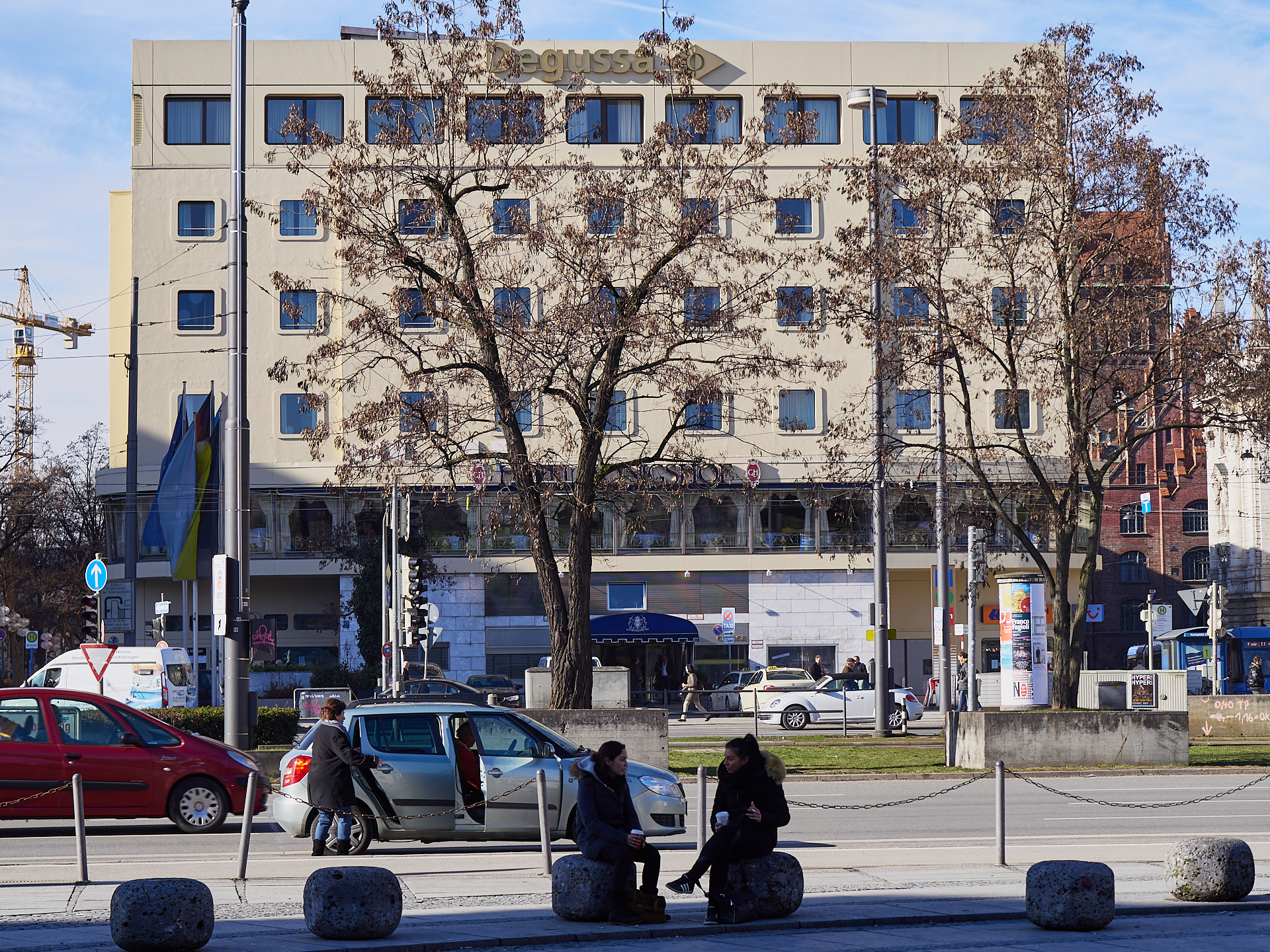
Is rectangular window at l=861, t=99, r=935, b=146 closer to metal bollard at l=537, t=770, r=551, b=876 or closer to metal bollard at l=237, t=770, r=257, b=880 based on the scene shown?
metal bollard at l=537, t=770, r=551, b=876

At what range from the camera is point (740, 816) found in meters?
10.1

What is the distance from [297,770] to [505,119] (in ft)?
42.2

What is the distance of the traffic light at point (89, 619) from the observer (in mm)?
32125

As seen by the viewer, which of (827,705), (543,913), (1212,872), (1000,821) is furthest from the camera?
(827,705)

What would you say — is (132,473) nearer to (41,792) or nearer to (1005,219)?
(1005,219)

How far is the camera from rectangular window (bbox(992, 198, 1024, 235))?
26344 mm

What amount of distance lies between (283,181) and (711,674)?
82.3ft

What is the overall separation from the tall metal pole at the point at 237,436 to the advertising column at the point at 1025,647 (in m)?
14.6

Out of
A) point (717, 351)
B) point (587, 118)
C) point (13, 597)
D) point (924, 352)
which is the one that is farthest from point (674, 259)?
point (13, 597)

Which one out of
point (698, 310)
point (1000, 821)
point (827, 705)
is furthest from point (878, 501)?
point (1000, 821)

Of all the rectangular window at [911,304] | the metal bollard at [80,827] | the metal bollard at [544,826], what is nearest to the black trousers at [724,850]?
the metal bollard at [544,826]

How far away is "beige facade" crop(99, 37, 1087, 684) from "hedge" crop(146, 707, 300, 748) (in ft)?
97.0

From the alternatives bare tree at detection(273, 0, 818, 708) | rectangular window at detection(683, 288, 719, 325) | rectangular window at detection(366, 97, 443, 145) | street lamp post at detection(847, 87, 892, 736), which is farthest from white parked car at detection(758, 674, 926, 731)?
rectangular window at detection(366, 97, 443, 145)

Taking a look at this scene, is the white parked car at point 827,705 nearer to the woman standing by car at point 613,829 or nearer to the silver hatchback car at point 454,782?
the silver hatchback car at point 454,782
